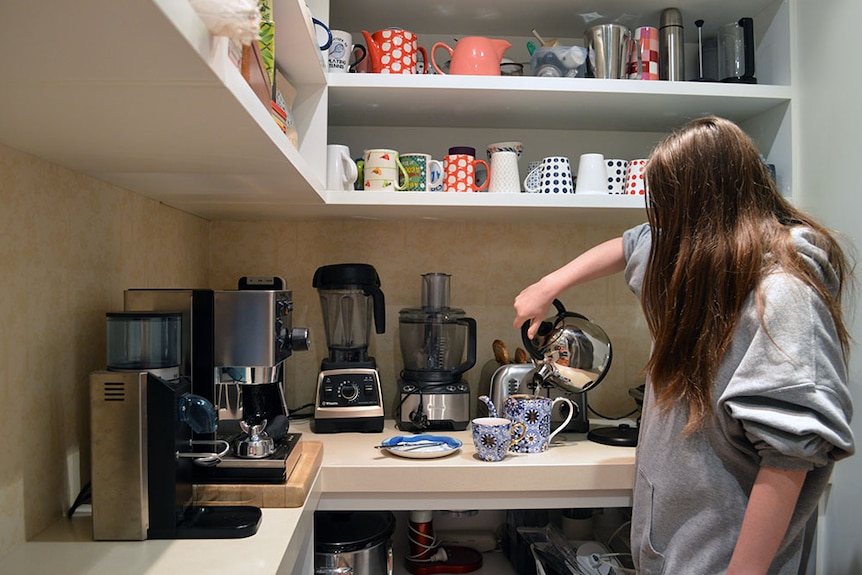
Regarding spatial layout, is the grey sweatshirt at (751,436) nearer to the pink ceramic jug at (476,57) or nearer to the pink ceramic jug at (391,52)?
the pink ceramic jug at (476,57)

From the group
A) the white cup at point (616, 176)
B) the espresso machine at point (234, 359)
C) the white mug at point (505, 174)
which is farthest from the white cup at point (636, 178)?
the espresso machine at point (234, 359)

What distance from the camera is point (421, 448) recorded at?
1.46 meters

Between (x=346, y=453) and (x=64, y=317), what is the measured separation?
2.13ft

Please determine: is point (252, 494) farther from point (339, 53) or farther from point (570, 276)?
point (339, 53)

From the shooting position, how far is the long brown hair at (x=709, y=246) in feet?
3.34

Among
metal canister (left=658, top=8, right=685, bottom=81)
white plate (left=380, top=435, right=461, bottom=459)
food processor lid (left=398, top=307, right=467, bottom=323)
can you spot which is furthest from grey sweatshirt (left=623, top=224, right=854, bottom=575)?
metal canister (left=658, top=8, right=685, bottom=81)

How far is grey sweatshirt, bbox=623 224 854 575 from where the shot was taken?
3.07 feet

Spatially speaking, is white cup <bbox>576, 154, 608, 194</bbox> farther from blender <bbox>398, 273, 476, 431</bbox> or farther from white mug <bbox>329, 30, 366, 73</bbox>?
white mug <bbox>329, 30, 366, 73</bbox>

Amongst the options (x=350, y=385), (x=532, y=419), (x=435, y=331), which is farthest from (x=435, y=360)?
(x=532, y=419)

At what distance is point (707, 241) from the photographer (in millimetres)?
1046

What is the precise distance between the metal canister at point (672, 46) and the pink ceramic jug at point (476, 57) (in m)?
0.44

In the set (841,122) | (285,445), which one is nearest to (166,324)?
(285,445)

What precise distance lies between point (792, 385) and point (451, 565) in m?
1.09

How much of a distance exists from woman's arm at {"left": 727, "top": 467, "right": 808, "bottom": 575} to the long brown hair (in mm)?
126
